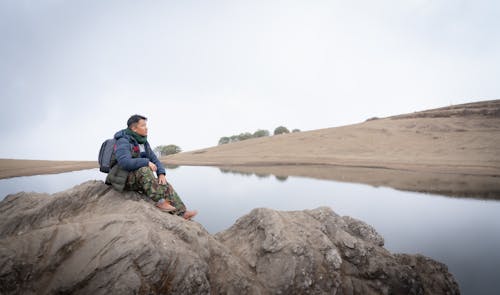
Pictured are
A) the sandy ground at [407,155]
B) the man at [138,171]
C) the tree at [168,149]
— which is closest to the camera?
the man at [138,171]

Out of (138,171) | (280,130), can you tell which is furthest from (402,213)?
(280,130)

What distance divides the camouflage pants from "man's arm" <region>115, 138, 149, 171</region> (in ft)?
0.69

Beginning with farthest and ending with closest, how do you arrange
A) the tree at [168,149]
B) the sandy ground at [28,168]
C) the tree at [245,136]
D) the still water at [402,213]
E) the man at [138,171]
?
the tree at [245,136] → the tree at [168,149] → the sandy ground at [28,168] → the still water at [402,213] → the man at [138,171]

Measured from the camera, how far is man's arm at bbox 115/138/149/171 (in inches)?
210

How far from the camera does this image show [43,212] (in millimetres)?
4980

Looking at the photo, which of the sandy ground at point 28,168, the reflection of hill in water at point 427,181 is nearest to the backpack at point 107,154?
the reflection of hill in water at point 427,181

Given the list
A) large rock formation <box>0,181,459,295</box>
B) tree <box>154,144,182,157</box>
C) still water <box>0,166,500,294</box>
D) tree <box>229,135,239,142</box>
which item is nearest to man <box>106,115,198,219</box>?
large rock formation <box>0,181,459,295</box>

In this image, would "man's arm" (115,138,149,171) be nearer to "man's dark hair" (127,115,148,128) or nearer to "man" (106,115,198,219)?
"man" (106,115,198,219)

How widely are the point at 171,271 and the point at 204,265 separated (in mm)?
A: 598

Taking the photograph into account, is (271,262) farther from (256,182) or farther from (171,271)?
(256,182)

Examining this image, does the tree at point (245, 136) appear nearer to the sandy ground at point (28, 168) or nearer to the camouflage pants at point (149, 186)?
the sandy ground at point (28, 168)

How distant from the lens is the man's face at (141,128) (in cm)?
601

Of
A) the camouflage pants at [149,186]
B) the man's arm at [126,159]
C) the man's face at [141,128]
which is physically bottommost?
the camouflage pants at [149,186]

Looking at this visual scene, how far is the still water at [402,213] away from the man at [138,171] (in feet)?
21.2
